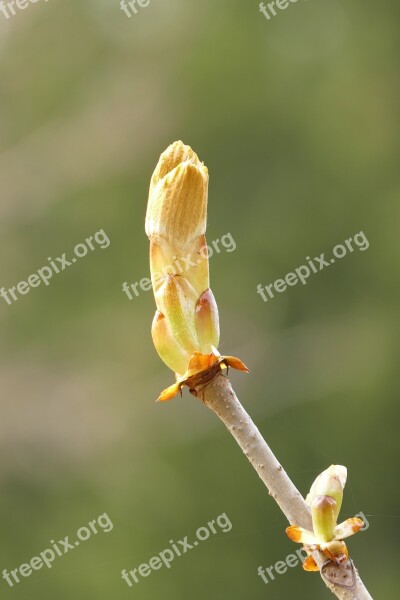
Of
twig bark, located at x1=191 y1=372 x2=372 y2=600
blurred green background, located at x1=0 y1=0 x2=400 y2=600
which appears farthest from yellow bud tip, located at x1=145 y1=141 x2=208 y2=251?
blurred green background, located at x1=0 y1=0 x2=400 y2=600

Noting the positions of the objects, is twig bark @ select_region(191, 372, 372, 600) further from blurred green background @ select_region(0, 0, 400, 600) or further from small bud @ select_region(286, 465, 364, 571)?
blurred green background @ select_region(0, 0, 400, 600)

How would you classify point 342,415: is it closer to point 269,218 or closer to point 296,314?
point 296,314

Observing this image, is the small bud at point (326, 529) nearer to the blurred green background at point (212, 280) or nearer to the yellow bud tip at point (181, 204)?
the yellow bud tip at point (181, 204)

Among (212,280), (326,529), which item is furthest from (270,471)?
(212,280)

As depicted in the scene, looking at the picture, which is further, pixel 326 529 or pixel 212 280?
pixel 212 280

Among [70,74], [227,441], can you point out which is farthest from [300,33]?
[227,441]

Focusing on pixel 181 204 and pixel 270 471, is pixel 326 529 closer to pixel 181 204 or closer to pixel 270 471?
pixel 270 471

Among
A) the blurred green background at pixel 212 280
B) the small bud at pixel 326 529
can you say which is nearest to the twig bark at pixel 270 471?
the small bud at pixel 326 529
